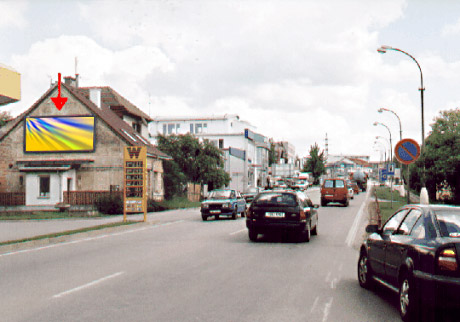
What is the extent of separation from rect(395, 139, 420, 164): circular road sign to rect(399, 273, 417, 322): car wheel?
369 inches

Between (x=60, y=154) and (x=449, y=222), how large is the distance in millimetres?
40963

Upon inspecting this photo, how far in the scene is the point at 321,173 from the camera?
132750 millimetres

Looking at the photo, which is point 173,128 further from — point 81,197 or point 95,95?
point 81,197

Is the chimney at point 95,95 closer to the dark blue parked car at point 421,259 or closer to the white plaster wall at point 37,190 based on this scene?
the white plaster wall at point 37,190

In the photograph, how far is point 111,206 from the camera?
34.8 m

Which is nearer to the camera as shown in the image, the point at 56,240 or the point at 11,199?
the point at 56,240

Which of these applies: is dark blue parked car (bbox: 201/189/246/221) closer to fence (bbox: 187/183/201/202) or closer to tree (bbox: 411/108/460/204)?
tree (bbox: 411/108/460/204)

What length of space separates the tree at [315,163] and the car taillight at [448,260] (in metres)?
125

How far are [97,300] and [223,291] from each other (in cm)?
183

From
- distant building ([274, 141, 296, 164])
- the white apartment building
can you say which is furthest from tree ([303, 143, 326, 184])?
the white apartment building

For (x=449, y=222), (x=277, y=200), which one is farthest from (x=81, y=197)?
(x=449, y=222)

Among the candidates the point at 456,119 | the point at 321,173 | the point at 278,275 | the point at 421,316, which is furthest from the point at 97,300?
the point at 321,173

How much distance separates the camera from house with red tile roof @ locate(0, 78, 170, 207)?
41.4 m

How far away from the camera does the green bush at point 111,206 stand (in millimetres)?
34781
